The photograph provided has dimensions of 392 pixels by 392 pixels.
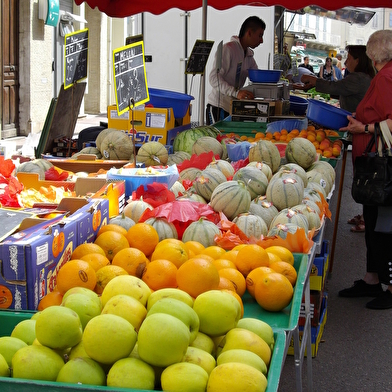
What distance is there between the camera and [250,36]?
802 centimetres

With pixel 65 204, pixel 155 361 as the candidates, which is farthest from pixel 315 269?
pixel 155 361

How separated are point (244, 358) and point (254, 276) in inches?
31.1

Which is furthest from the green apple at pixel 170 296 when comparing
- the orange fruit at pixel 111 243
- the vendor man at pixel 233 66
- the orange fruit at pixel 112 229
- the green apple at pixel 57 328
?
the vendor man at pixel 233 66

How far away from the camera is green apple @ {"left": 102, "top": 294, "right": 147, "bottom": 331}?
1.77 meters

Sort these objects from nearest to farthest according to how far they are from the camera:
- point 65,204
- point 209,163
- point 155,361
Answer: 1. point 155,361
2. point 65,204
3. point 209,163

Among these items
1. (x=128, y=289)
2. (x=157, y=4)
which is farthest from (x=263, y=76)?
(x=128, y=289)

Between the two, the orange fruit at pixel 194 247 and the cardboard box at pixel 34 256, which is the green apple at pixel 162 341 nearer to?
the cardboard box at pixel 34 256

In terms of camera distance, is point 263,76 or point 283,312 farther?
point 263,76

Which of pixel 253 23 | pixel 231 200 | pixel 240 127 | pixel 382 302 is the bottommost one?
pixel 382 302

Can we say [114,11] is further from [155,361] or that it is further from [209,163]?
[155,361]

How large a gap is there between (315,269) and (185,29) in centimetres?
846

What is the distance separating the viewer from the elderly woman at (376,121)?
4.66 meters

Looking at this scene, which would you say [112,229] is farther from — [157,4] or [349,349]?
[157,4]

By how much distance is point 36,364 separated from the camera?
1568mm
